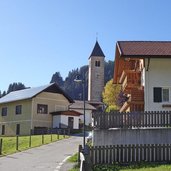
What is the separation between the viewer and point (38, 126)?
63156mm

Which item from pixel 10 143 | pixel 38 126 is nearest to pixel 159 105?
pixel 10 143

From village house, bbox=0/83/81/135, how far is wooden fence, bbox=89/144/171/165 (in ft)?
140

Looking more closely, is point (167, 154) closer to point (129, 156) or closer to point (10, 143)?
point (129, 156)

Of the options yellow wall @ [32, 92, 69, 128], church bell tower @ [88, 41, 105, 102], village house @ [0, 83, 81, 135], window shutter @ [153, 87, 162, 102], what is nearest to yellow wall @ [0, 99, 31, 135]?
village house @ [0, 83, 81, 135]

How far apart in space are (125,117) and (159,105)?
7.15 m

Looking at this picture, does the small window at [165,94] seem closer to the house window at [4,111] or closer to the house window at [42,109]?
the house window at [42,109]

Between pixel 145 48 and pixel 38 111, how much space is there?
36849 mm

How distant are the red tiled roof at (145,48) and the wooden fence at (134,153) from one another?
29.0ft

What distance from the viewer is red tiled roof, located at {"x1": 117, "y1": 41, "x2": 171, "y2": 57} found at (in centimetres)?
2762

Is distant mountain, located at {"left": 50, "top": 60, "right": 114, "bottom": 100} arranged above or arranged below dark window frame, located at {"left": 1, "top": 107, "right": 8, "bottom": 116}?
above

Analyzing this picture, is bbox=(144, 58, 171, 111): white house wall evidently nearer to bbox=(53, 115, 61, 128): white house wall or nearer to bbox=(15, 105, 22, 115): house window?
bbox=(53, 115, 61, 128): white house wall

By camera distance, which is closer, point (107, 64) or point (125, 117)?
point (125, 117)

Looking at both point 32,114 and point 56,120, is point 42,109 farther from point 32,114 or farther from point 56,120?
point 56,120

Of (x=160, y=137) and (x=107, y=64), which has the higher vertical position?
(x=107, y=64)
